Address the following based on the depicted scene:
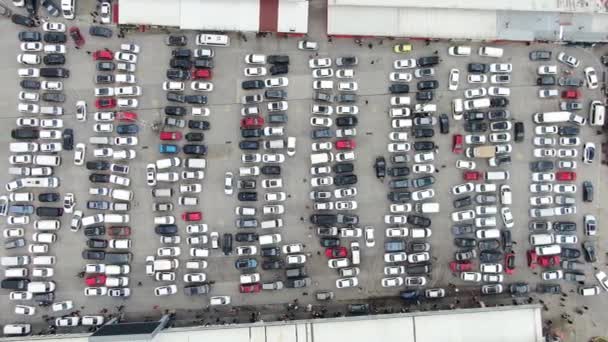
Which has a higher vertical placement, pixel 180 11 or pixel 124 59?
pixel 180 11

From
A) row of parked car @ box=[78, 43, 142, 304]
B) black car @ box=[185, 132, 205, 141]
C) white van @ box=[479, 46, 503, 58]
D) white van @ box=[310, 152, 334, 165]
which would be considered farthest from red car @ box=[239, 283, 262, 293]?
white van @ box=[479, 46, 503, 58]

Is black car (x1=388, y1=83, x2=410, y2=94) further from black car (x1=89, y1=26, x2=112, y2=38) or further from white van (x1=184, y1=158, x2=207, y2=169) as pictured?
black car (x1=89, y1=26, x2=112, y2=38)

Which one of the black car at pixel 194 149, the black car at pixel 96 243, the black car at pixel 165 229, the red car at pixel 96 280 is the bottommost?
the red car at pixel 96 280

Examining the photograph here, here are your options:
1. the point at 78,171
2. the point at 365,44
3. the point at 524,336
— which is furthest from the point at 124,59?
the point at 524,336

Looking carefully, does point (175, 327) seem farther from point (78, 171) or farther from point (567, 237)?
point (567, 237)

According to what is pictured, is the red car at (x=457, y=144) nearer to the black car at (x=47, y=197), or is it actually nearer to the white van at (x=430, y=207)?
the white van at (x=430, y=207)

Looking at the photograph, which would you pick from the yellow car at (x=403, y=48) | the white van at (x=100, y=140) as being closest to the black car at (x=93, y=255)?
the white van at (x=100, y=140)
